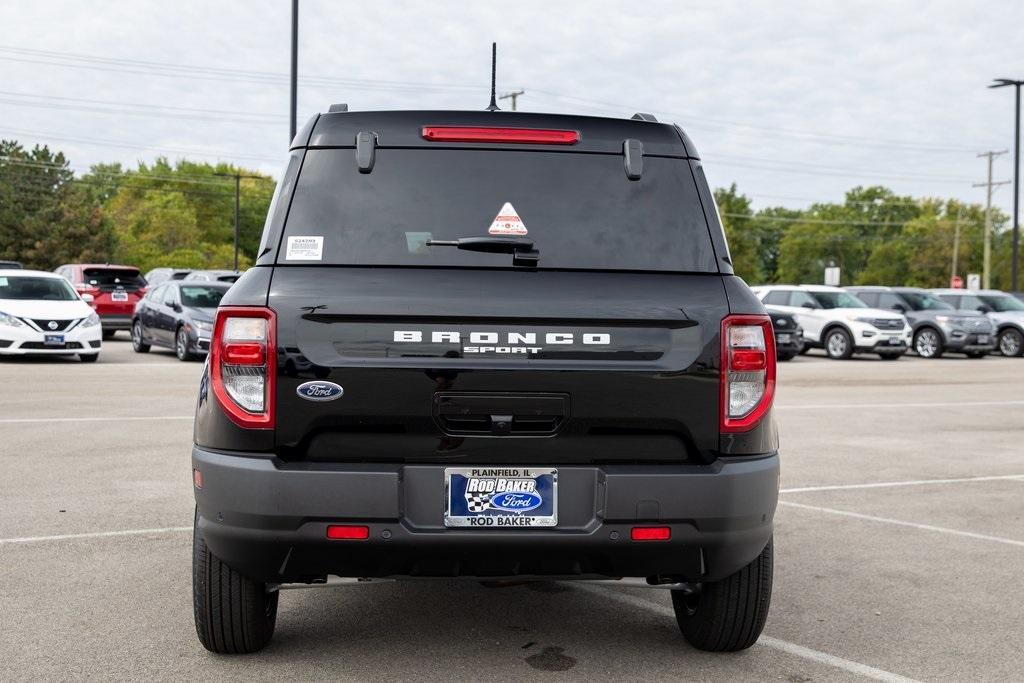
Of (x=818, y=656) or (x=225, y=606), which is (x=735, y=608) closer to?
(x=818, y=656)

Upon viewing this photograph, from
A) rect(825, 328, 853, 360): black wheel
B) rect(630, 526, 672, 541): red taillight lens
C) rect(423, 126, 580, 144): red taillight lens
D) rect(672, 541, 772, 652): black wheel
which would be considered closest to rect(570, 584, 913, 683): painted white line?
rect(672, 541, 772, 652): black wheel

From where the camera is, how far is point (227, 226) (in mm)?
114250

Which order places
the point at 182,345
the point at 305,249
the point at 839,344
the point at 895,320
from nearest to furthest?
the point at 305,249, the point at 182,345, the point at 895,320, the point at 839,344

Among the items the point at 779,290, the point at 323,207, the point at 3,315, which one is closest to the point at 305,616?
the point at 323,207

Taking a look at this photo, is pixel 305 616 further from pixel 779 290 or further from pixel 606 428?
pixel 779 290

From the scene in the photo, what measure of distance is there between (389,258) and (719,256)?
1126mm

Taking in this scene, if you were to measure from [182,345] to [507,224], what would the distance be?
1805 cm

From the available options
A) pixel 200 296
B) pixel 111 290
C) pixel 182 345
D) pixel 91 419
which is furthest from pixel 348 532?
pixel 111 290

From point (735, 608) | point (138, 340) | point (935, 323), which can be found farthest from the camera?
point (935, 323)

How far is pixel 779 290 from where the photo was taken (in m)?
28.9

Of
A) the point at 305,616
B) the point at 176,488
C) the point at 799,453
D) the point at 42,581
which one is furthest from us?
the point at 799,453

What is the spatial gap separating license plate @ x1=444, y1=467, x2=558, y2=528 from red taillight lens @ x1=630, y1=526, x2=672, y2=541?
26 cm

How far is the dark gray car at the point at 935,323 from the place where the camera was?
29000mm

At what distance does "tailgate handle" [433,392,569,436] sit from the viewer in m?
3.66
